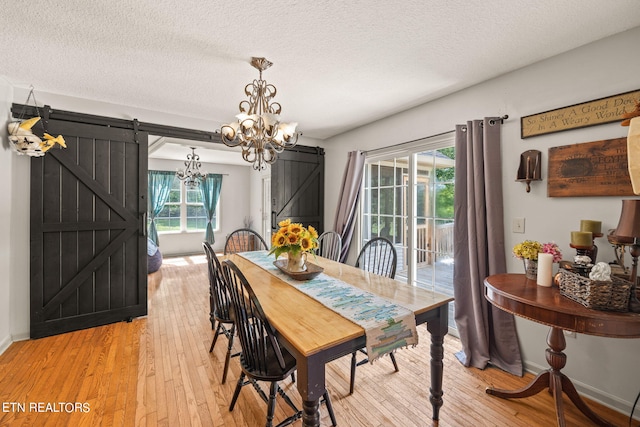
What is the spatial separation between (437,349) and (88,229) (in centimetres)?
339

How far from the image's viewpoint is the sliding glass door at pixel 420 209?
2795 millimetres

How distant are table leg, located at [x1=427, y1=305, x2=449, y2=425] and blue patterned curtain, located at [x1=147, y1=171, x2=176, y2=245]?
21.0 feet

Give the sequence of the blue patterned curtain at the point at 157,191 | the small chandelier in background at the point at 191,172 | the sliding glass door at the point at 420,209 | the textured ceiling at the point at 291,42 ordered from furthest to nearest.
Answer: the blue patterned curtain at the point at 157,191 < the small chandelier in background at the point at 191,172 < the sliding glass door at the point at 420,209 < the textured ceiling at the point at 291,42

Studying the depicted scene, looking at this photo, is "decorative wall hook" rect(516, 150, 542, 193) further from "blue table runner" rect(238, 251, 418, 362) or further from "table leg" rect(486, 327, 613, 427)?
"blue table runner" rect(238, 251, 418, 362)

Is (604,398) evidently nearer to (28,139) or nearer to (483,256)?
(483,256)

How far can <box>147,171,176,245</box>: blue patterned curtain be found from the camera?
20.7 feet

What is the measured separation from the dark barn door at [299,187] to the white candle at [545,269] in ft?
10.3

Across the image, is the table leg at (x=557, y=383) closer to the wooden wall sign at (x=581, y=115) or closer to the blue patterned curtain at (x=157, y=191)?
the wooden wall sign at (x=581, y=115)

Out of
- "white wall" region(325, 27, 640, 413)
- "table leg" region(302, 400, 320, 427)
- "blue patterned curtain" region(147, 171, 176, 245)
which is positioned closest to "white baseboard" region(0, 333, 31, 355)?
"table leg" region(302, 400, 320, 427)

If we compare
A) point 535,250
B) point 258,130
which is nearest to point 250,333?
point 258,130

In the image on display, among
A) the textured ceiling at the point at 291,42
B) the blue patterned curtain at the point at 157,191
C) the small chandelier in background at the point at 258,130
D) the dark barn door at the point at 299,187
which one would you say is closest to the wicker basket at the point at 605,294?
the textured ceiling at the point at 291,42

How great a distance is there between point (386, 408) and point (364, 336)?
2.90 ft

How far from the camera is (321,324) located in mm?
1310

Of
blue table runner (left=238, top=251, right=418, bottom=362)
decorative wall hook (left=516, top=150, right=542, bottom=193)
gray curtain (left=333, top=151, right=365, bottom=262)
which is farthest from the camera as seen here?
gray curtain (left=333, top=151, right=365, bottom=262)
